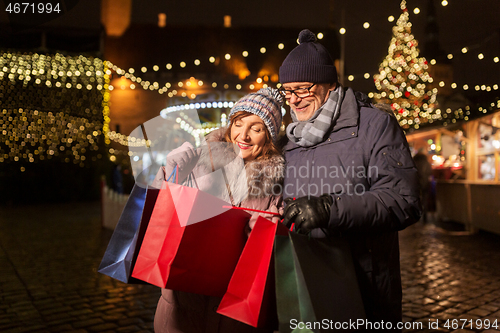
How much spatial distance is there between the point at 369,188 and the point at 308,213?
1.40 ft

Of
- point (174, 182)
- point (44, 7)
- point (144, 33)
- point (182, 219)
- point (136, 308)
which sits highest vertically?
point (144, 33)

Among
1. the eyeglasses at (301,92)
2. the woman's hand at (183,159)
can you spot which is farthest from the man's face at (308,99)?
the woman's hand at (183,159)

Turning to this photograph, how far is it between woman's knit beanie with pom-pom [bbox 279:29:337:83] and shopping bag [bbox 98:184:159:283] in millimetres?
844

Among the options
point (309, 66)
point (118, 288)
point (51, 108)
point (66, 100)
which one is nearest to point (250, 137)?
point (309, 66)

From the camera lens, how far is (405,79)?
56.0 ft

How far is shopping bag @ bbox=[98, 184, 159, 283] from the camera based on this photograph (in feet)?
6.25

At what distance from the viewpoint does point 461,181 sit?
10.7 m

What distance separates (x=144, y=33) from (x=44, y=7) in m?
28.7

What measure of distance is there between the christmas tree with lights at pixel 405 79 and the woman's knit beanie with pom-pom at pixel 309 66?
15426 millimetres

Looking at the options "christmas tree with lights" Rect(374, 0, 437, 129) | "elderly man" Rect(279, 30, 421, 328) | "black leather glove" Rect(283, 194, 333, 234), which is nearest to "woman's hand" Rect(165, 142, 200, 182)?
"elderly man" Rect(279, 30, 421, 328)

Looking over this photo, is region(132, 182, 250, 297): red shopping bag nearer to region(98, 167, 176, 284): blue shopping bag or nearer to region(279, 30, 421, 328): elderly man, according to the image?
region(98, 167, 176, 284): blue shopping bag

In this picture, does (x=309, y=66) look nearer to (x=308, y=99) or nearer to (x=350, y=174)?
(x=308, y=99)

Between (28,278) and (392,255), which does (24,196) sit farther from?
(392,255)

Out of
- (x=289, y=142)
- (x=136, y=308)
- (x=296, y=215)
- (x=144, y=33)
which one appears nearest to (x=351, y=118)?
(x=289, y=142)
